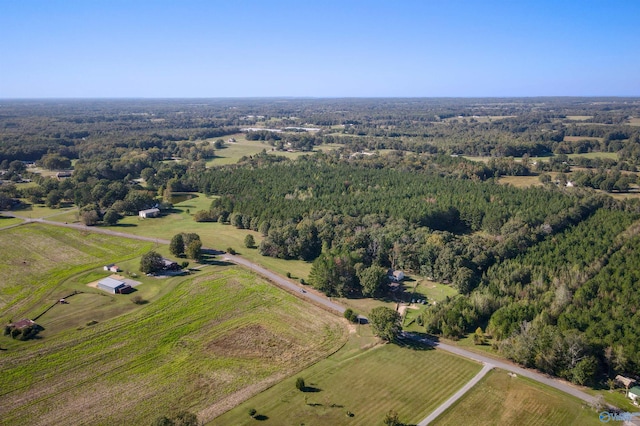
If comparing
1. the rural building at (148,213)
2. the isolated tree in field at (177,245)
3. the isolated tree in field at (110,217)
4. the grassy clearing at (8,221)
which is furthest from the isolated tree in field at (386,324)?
the grassy clearing at (8,221)

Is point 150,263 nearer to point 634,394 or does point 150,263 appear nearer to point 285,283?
point 285,283

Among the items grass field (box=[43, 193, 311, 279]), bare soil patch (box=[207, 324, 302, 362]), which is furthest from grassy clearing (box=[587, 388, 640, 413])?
grass field (box=[43, 193, 311, 279])

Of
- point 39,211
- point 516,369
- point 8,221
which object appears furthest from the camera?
point 39,211

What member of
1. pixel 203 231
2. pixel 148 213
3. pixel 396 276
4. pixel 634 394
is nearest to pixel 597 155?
pixel 396 276

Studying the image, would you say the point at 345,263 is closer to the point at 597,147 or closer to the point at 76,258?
the point at 76,258

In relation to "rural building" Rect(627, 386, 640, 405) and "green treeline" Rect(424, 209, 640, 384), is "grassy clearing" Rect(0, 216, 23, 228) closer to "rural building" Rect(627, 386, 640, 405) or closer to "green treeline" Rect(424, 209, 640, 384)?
"green treeline" Rect(424, 209, 640, 384)

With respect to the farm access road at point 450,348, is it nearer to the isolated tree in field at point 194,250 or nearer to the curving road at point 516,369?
the curving road at point 516,369
